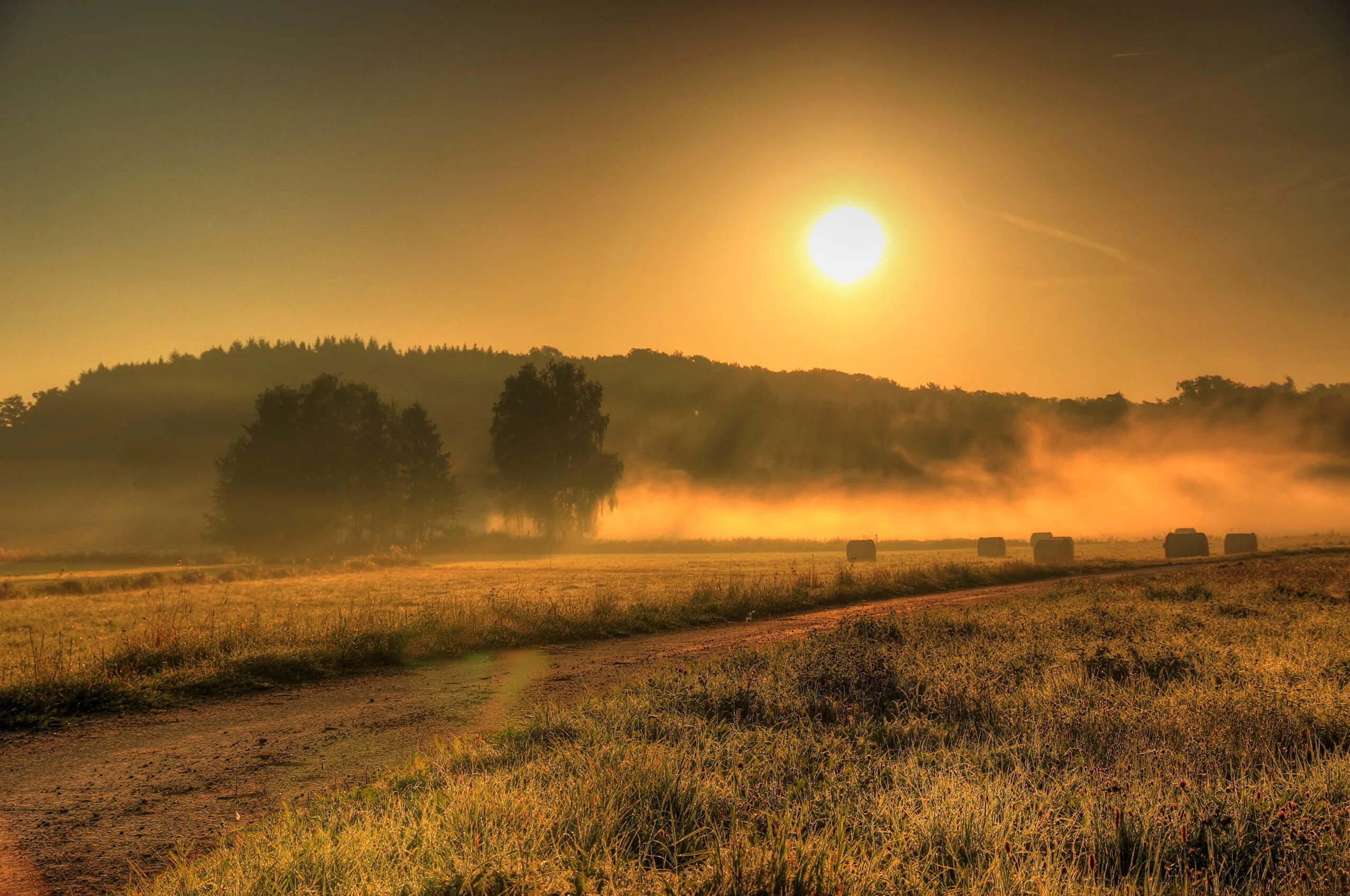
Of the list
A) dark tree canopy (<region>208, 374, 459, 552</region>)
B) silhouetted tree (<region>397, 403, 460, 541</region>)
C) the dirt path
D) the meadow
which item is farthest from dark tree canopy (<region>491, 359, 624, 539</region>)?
the dirt path

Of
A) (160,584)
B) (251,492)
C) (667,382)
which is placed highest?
(667,382)

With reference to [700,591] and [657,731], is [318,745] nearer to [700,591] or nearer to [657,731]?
[657,731]

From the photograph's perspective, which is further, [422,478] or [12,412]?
[12,412]

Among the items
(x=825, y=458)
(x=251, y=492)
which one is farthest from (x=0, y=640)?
(x=825, y=458)

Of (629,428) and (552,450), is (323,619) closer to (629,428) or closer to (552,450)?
(552,450)

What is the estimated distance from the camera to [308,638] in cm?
1555

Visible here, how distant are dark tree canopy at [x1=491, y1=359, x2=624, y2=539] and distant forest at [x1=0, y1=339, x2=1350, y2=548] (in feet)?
79.2

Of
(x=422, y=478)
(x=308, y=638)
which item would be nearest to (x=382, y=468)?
(x=422, y=478)

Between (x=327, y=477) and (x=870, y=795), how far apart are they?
77.6 m

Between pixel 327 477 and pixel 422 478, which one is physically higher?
pixel 327 477

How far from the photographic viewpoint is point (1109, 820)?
5180mm

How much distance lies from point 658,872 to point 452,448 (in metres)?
150

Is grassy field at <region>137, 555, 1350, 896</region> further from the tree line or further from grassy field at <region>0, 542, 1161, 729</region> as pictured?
the tree line

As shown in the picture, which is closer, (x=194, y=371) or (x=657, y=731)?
(x=657, y=731)
